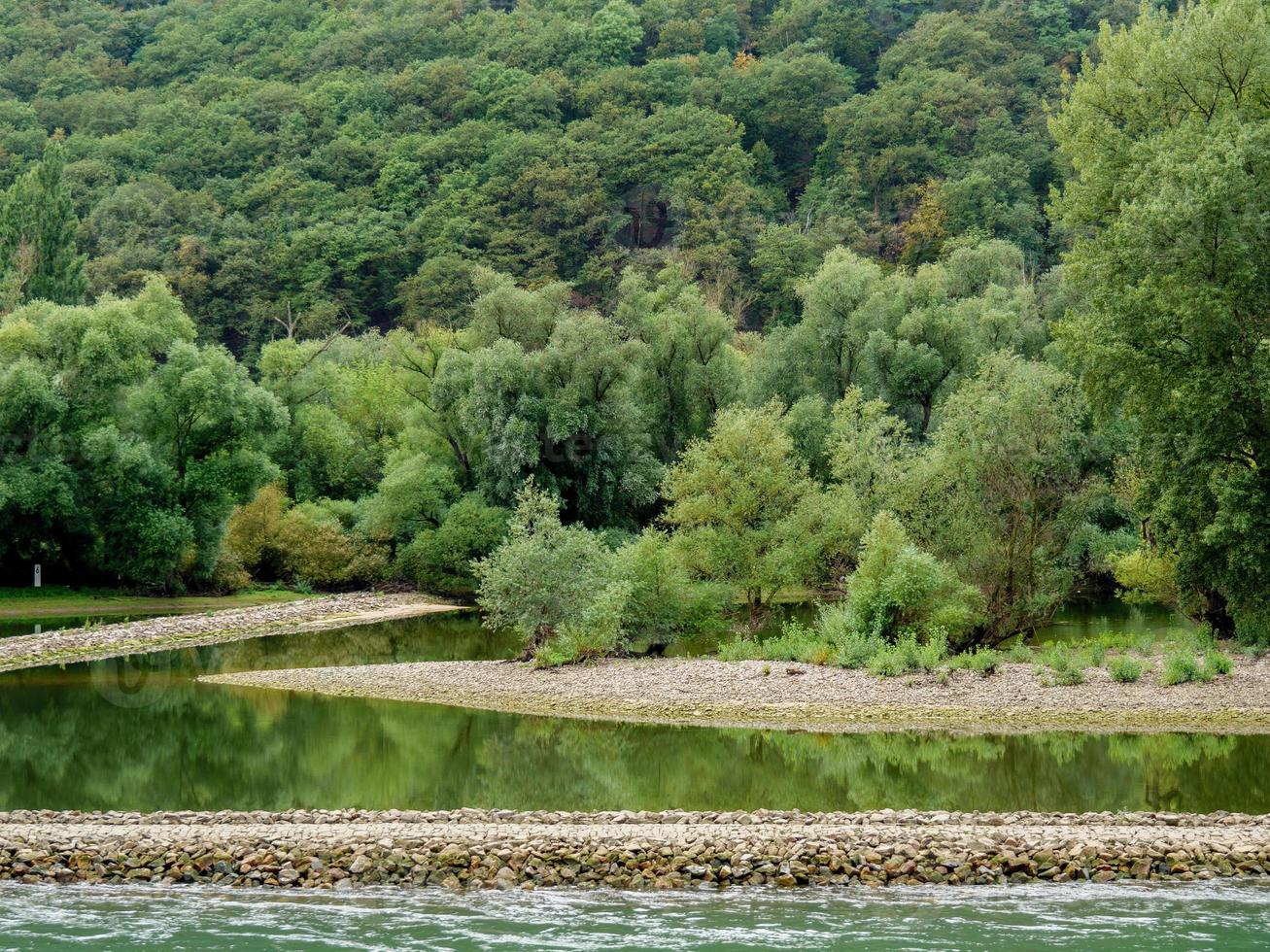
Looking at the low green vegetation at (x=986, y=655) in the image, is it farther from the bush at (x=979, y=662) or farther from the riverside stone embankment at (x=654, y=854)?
the riverside stone embankment at (x=654, y=854)

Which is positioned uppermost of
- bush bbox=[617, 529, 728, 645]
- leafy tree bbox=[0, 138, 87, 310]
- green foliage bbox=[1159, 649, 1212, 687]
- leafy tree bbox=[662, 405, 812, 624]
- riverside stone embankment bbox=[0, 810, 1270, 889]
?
leafy tree bbox=[0, 138, 87, 310]

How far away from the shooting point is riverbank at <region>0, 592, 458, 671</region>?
3900 centimetres

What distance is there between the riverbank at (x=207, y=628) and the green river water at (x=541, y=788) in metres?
2.18

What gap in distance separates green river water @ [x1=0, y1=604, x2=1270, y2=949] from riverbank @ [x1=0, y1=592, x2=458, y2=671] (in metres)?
2.18

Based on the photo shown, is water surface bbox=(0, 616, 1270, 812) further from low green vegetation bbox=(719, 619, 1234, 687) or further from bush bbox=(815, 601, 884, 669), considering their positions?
bush bbox=(815, 601, 884, 669)

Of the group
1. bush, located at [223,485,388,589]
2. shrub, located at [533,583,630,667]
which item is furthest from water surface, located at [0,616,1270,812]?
bush, located at [223,485,388,589]

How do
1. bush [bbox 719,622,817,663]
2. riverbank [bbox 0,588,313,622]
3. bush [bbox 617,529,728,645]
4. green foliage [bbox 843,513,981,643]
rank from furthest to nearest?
1. riverbank [bbox 0,588,313,622]
2. bush [bbox 617,529,728,645]
3. bush [bbox 719,622,817,663]
4. green foliage [bbox 843,513,981,643]

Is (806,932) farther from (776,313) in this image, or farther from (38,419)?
(776,313)

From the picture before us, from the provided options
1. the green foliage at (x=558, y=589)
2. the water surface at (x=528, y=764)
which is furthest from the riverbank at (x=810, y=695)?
the water surface at (x=528, y=764)

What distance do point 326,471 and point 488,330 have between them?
1315cm

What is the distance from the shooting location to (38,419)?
50.7 m

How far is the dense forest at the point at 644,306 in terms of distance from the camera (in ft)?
105

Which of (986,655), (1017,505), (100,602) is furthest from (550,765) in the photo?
(100,602)

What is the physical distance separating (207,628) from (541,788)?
87.5 feet
